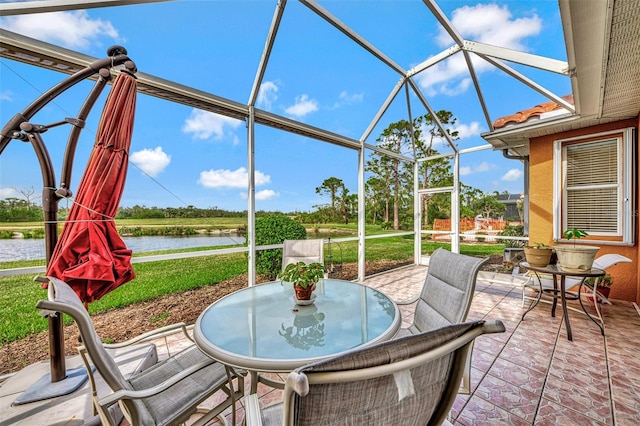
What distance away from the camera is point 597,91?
2900 millimetres

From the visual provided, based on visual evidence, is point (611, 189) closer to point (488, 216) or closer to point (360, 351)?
point (488, 216)

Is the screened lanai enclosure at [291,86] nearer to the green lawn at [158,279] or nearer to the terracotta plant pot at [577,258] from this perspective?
the green lawn at [158,279]

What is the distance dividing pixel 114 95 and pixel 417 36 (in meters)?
3.98

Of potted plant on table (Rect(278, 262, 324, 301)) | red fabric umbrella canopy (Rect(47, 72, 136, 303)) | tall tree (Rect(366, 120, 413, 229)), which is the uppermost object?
tall tree (Rect(366, 120, 413, 229))

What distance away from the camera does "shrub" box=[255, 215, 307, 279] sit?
4288mm

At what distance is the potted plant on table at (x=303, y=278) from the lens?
176 centimetres

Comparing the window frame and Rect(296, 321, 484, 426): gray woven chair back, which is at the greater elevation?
the window frame

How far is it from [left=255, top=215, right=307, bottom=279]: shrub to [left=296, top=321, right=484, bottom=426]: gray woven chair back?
12.1 ft

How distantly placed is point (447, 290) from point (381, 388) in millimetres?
1207

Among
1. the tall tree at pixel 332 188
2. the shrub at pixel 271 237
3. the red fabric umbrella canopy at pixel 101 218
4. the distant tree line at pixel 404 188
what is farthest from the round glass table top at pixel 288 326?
the tall tree at pixel 332 188

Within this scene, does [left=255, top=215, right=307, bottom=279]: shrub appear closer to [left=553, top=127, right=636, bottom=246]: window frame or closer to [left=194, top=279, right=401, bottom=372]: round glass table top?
[left=194, top=279, right=401, bottom=372]: round glass table top

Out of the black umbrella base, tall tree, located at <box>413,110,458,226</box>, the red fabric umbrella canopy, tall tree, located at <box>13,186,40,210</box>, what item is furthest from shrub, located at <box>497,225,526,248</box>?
tall tree, located at <box>13,186,40,210</box>

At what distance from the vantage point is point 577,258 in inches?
109

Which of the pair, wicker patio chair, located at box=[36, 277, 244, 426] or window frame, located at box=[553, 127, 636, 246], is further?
window frame, located at box=[553, 127, 636, 246]
